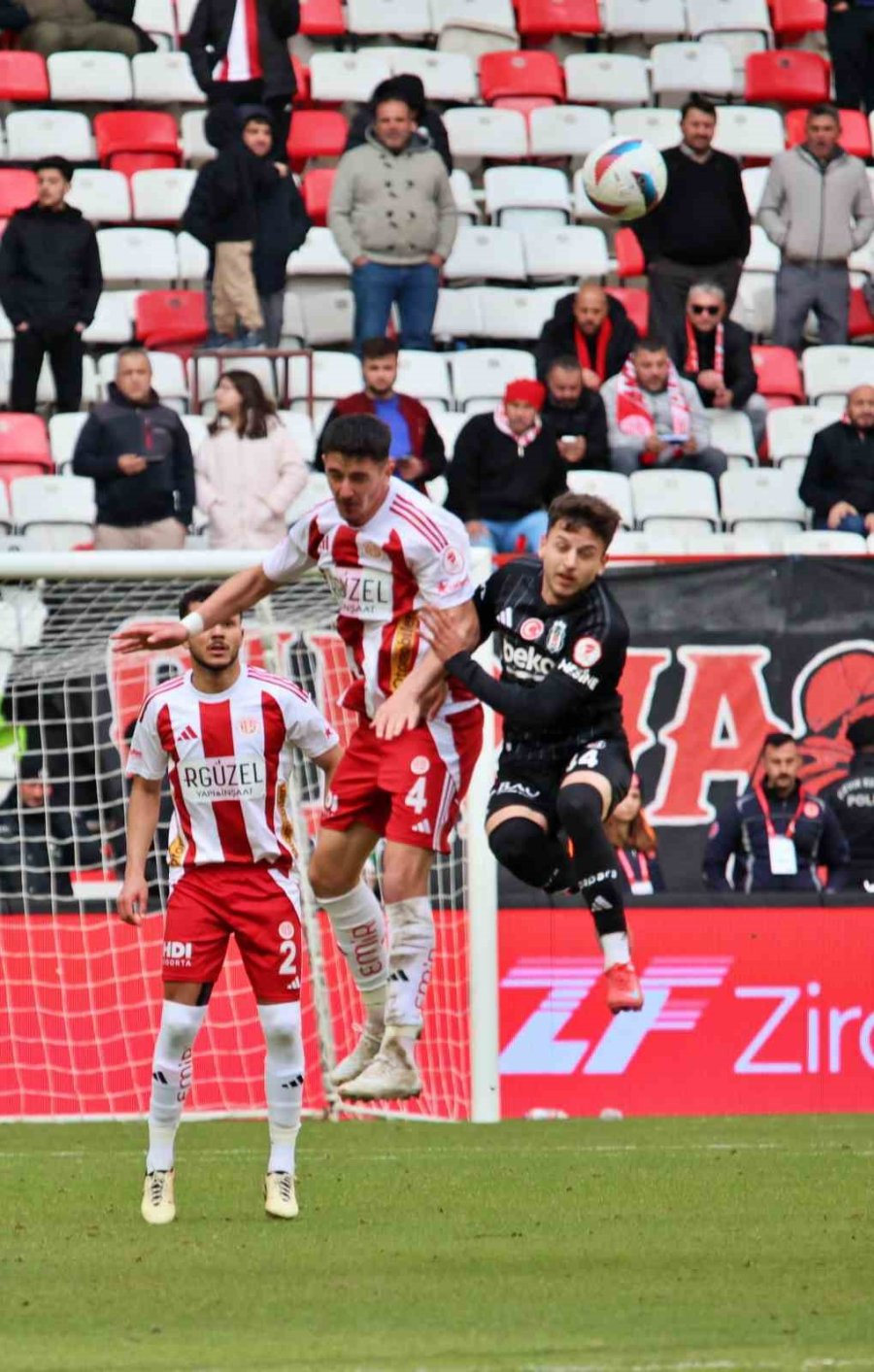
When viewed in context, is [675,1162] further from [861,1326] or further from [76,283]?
[76,283]

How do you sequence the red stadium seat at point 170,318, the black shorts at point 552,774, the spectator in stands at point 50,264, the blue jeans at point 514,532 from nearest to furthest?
the black shorts at point 552,774 → the blue jeans at point 514,532 → the spectator in stands at point 50,264 → the red stadium seat at point 170,318

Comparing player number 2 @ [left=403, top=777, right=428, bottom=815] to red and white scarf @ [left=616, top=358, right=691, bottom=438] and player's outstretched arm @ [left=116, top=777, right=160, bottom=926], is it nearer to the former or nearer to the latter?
player's outstretched arm @ [left=116, top=777, right=160, bottom=926]

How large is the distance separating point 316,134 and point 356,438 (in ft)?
39.2

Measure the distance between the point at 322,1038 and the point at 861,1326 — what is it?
22.1ft

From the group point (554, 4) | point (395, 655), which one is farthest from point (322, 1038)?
point (554, 4)

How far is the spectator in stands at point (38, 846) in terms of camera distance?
1288 cm

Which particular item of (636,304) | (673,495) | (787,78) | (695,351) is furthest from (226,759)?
(787,78)

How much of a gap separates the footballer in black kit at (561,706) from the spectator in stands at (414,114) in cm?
904

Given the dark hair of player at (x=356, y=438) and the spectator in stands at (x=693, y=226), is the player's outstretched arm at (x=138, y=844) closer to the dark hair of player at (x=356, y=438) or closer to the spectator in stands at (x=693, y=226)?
the dark hair of player at (x=356, y=438)

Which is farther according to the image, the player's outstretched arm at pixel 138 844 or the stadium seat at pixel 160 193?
the stadium seat at pixel 160 193

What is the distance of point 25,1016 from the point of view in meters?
12.8

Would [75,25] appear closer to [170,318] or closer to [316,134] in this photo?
[316,134]

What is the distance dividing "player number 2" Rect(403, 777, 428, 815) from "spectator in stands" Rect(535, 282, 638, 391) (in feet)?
26.9

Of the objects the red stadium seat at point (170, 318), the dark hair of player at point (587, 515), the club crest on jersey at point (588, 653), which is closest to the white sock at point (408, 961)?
the club crest on jersey at point (588, 653)
